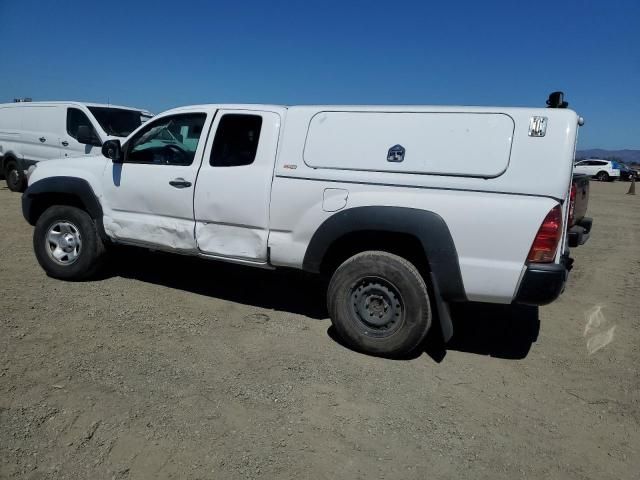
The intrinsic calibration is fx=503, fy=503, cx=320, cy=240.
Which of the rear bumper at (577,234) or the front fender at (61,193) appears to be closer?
the rear bumper at (577,234)

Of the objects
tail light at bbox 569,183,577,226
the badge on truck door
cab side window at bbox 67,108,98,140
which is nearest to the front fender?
the badge on truck door

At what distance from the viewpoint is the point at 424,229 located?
371cm

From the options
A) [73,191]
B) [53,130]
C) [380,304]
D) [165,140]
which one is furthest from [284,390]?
[53,130]

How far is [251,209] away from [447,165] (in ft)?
5.56

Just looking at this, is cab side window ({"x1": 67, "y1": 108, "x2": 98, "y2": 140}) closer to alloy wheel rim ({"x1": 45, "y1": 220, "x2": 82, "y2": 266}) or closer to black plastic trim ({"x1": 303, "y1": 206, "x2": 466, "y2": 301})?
alloy wheel rim ({"x1": 45, "y1": 220, "x2": 82, "y2": 266})

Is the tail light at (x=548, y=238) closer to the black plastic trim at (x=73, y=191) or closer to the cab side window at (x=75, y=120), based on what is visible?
the black plastic trim at (x=73, y=191)

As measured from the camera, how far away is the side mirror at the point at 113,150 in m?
5.00

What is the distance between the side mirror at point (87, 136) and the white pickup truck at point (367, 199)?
4.03m

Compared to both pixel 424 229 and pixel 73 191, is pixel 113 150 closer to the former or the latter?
pixel 73 191

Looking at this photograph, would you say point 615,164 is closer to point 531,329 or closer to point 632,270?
point 632,270

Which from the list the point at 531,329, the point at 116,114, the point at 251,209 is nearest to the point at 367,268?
the point at 251,209

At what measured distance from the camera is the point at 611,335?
15.7ft

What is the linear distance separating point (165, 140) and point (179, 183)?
0.66 m

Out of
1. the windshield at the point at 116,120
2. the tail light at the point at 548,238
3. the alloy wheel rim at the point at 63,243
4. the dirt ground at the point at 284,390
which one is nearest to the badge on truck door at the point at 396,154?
the tail light at the point at 548,238
